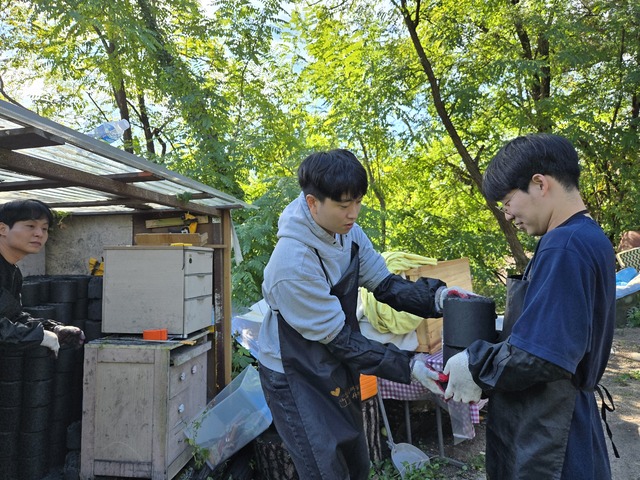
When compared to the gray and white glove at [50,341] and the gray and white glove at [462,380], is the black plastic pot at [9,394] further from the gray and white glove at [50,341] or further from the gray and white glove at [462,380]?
the gray and white glove at [462,380]

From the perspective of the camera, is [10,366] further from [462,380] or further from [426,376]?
[462,380]

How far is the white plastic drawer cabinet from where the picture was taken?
334 cm

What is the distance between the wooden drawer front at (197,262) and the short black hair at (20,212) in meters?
0.99

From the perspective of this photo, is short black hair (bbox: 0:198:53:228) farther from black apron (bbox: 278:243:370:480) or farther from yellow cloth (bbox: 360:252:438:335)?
yellow cloth (bbox: 360:252:438:335)

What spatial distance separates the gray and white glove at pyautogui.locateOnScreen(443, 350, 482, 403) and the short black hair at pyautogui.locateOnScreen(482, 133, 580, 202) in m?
0.58

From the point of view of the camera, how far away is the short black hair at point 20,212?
2.76 metres

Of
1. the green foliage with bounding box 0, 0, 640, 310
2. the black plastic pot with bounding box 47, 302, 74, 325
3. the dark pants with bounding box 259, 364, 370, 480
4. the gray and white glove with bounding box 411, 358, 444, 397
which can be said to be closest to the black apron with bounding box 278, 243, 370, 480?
the dark pants with bounding box 259, 364, 370, 480

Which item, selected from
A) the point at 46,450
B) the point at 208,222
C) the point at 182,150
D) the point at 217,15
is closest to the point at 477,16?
the point at 217,15

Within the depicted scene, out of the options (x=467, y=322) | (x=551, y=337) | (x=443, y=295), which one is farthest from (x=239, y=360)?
(x=551, y=337)

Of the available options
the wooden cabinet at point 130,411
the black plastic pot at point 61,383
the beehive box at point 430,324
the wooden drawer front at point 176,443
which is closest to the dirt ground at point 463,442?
the wooden drawer front at point 176,443

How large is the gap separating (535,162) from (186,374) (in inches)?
114

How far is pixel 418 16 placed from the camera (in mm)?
7262

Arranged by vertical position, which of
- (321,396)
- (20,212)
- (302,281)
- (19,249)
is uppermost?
(20,212)

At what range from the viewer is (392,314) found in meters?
3.60
